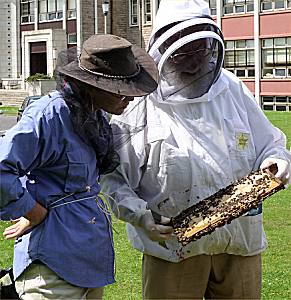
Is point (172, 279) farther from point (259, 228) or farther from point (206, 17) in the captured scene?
point (206, 17)

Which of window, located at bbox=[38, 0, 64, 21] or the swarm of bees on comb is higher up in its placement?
window, located at bbox=[38, 0, 64, 21]

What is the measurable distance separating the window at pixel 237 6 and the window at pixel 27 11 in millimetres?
13546

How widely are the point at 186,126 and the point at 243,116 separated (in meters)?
0.28

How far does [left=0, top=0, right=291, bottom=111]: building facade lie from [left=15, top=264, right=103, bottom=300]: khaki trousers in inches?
995

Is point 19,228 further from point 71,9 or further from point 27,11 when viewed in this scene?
point 27,11

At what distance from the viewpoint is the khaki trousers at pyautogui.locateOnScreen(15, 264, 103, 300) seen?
253 centimetres

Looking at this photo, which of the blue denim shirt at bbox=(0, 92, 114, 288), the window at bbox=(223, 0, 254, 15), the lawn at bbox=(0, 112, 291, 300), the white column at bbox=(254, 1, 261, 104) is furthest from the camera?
the window at bbox=(223, 0, 254, 15)

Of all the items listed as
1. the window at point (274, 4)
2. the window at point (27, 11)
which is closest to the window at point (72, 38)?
the window at point (27, 11)

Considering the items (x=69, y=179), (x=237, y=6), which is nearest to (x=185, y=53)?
(x=69, y=179)

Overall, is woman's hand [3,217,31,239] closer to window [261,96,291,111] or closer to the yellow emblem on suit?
the yellow emblem on suit

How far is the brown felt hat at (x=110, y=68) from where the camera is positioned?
2600mm

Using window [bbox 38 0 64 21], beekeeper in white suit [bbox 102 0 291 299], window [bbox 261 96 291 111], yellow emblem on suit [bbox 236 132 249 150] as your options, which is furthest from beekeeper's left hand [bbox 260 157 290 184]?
window [bbox 38 0 64 21]

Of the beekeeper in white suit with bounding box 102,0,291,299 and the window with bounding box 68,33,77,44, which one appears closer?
the beekeeper in white suit with bounding box 102,0,291,299

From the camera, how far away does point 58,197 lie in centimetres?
259
